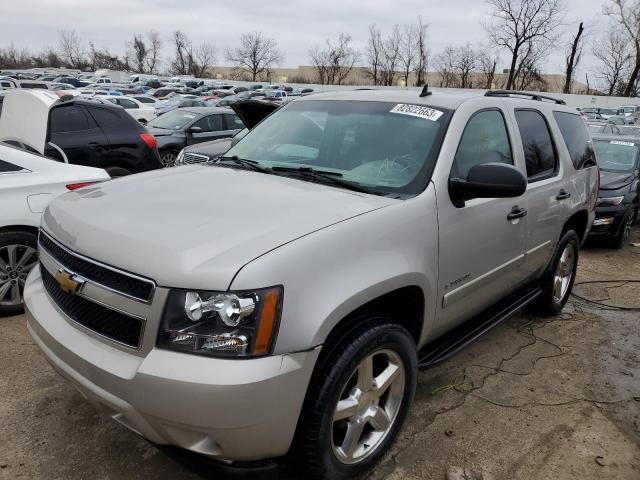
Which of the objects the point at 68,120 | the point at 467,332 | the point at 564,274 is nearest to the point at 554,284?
the point at 564,274

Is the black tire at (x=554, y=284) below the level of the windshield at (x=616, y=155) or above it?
below

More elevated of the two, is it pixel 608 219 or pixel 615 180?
pixel 615 180

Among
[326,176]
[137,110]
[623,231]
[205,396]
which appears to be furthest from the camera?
[137,110]

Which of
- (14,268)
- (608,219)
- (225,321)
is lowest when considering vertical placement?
(608,219)

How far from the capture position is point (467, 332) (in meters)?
3.29

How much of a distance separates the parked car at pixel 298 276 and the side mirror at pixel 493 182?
0.01 metres

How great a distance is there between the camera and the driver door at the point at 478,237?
2805 mm

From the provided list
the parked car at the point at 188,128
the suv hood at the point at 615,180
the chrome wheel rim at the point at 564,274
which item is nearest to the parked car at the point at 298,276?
the chrome wheel rim at the point at 564,274

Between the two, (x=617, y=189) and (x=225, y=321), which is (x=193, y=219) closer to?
(x=225, y=321)

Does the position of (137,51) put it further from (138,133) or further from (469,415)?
(469,415)

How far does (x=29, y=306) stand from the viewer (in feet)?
8.38

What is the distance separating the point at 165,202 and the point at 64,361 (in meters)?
0.83

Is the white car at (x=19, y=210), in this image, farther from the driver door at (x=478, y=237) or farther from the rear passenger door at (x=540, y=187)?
the rear passenger door at (x=540, y=187)

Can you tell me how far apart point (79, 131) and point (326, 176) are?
17.6 feet
